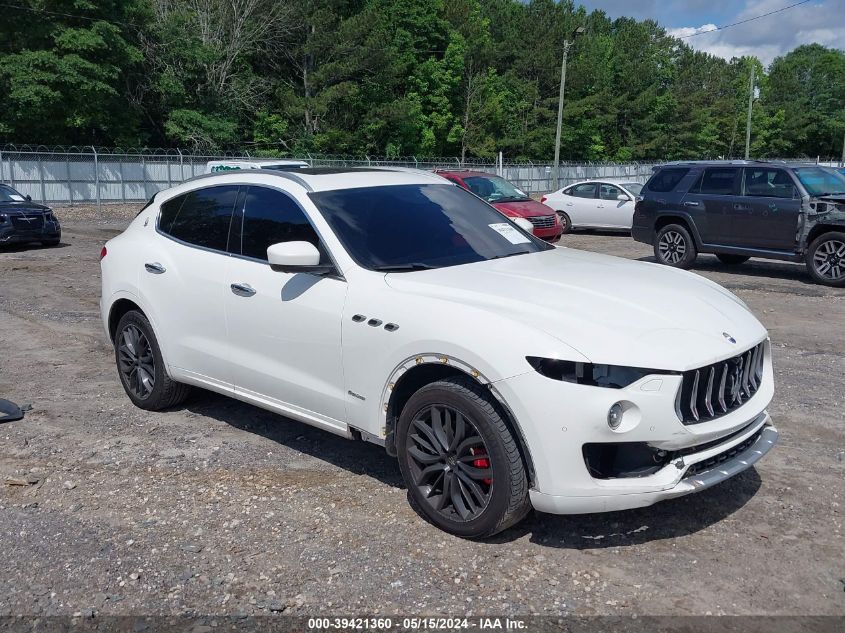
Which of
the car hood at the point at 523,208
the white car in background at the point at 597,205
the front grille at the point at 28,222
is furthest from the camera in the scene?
the white car in background at the point at 597,205

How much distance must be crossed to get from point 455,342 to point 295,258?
1086mm

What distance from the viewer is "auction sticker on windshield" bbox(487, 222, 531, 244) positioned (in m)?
5.32

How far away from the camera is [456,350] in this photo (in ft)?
12.6

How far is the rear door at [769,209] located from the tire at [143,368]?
10112 mm

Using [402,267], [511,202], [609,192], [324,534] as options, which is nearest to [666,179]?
[511,202]

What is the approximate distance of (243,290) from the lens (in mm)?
5039

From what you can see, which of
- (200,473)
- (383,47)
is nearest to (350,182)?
(200,473)

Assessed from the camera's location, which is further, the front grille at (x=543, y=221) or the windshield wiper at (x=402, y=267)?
the front grille at (x=543, y=221)

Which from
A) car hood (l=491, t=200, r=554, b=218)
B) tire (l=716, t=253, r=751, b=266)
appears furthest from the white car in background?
tire (l=716, t=253, r=751, b=266)

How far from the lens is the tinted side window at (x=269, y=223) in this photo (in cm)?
488

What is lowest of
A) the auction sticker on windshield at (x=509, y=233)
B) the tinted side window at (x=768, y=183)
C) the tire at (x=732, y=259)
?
the tire at (x=732, y=259)

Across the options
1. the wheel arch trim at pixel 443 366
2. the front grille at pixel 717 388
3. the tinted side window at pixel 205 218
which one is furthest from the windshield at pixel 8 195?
the front grille at pixel 717 388

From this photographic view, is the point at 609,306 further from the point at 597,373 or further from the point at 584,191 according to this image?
the point at 584,191

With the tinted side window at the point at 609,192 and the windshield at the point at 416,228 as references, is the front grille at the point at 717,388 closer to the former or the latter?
the windshield at the point at 416,228
